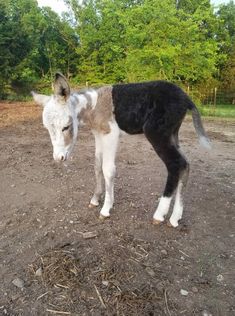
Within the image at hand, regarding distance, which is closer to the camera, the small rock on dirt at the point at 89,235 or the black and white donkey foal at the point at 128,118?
the black and white donkey foal at the point at 128,118

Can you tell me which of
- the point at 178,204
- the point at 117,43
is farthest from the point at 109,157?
the point at 117,43

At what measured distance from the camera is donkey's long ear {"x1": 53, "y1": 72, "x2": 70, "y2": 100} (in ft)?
10.5

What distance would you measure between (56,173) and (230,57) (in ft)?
116

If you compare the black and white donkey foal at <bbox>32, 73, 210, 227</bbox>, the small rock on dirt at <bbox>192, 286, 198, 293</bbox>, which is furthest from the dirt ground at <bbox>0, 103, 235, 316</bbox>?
the black and white donkey foal at <bbox>32, 73, 210, 227</bbox>

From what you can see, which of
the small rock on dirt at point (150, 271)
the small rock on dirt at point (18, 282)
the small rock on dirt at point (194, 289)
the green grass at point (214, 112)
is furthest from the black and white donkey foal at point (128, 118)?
the green grass at point (214, 112)

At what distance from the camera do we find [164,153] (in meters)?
3.57

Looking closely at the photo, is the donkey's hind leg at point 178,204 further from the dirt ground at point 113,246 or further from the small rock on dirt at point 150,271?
the small rock on dirt at point 150,271

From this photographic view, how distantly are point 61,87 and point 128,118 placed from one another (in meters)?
0.84

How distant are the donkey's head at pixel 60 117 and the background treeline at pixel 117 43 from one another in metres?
14.5

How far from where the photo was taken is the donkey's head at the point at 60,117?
326 centimetres

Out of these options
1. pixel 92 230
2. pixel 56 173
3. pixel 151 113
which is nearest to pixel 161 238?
pixel 92 230

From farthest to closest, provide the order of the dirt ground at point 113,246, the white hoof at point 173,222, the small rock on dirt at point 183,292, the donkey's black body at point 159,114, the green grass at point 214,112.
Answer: the green grass at point 214,112, the white hoof at point 173,222, the donkey's black body at point 159,114, the small rock on dirt at point 183,292, the dirt ground at point 113,246

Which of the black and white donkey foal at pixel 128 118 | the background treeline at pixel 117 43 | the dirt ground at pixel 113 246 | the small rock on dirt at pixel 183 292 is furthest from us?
the background treeline at pixel 117 43

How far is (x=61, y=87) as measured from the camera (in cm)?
325
